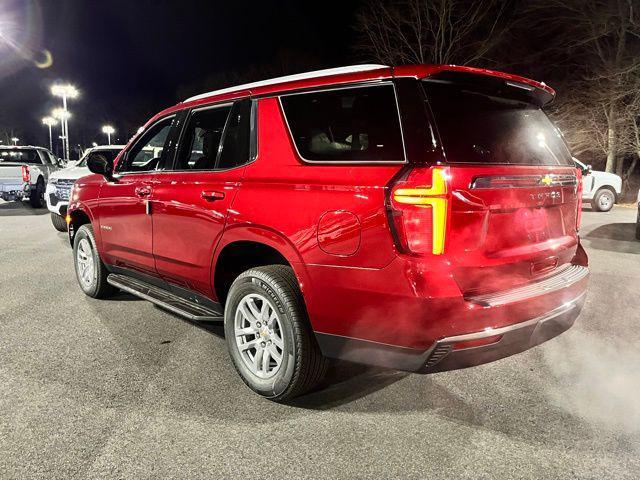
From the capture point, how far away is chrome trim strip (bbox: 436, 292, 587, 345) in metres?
2.49

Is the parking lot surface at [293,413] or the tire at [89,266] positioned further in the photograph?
the tire at [89,266]

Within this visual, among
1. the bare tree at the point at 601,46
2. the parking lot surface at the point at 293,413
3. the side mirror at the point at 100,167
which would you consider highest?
the bare tree at the point at 601,46

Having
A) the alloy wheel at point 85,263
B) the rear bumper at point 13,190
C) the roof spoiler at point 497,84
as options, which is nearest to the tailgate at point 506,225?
the roof spoiler at point 497,84

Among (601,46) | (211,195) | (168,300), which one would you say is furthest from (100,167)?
(601,46)

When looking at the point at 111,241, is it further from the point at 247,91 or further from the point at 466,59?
the point at 466,59

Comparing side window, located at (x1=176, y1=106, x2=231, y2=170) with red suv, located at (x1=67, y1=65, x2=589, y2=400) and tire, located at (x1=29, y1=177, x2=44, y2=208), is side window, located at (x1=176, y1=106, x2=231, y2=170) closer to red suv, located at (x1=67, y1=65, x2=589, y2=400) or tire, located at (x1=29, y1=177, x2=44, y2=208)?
red suv, located at (x1=67, y1=65, x2=589, y2=400)

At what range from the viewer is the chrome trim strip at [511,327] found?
2.49m

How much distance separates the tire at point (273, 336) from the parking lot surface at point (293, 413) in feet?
0.46

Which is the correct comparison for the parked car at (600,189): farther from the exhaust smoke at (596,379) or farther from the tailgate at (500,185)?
the tailgate at (500,185)

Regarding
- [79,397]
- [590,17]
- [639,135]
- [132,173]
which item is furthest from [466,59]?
[79,397]

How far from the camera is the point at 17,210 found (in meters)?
14.9

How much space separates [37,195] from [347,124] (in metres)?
15.2

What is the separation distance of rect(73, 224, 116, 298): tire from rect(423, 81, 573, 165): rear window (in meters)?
3.72

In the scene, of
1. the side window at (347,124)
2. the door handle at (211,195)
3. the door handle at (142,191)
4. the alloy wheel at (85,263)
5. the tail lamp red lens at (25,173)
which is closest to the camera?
the side window at (347,124)
